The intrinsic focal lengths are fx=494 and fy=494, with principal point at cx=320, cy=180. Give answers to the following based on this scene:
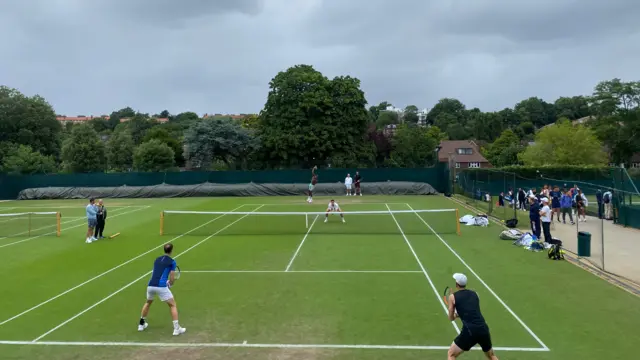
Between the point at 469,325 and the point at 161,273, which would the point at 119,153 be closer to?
the point at 161,273

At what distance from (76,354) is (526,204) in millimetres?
27443

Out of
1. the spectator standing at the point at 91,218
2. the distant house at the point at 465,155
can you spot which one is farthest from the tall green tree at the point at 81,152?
the distant house at the point at 465,155

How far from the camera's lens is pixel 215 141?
55375 millimetres

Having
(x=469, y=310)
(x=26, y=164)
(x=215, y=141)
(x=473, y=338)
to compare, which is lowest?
(x=473, y=338)

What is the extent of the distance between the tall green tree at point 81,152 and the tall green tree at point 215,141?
56.6ft

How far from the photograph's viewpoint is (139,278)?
14.1m

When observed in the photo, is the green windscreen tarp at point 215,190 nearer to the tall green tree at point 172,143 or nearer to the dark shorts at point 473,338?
the dark shorts at point 473,338

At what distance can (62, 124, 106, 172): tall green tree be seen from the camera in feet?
213

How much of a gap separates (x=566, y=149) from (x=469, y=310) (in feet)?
220

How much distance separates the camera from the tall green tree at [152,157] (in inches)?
2717

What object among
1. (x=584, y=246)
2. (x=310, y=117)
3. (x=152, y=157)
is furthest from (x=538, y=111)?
(x=584, y=246)

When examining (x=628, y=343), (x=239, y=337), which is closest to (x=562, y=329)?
(x=628, y=343)

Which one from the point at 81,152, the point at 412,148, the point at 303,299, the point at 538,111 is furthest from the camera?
the point at 538,111

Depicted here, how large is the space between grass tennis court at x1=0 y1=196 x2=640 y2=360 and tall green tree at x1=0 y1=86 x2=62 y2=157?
60.8 metres
